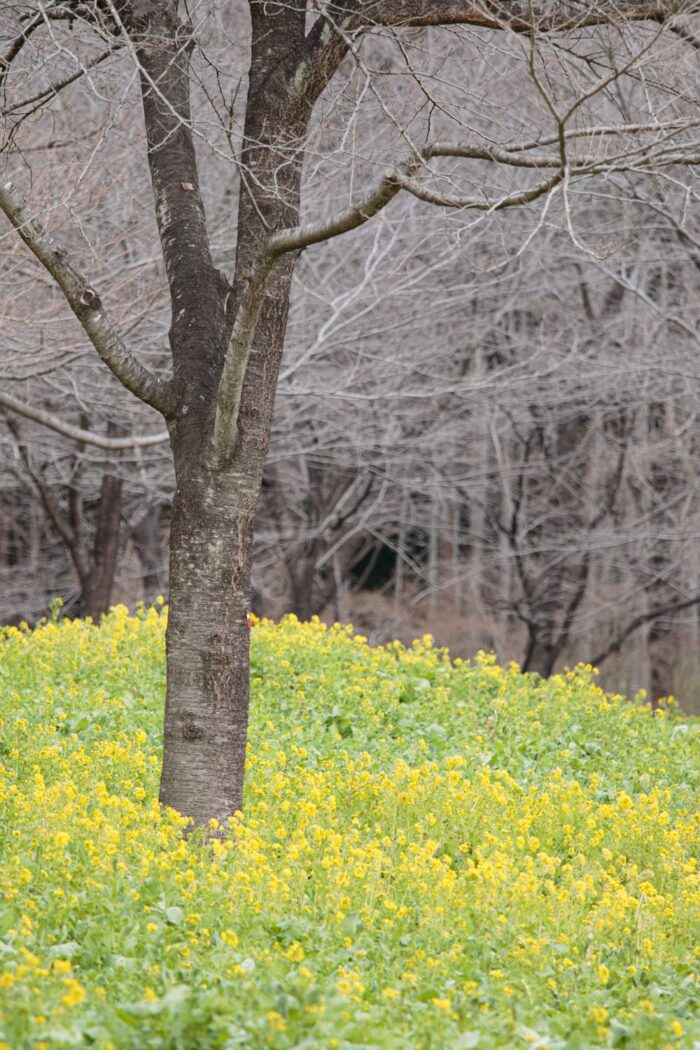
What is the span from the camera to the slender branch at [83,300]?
184 inches

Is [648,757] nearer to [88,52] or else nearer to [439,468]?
[88,52]

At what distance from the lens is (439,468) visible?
16.9 m

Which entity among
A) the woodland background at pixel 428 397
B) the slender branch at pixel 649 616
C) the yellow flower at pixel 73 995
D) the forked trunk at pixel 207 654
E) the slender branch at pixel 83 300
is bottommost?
the yellow flower at pixel 73 995

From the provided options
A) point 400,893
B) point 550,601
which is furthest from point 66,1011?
point 550,601

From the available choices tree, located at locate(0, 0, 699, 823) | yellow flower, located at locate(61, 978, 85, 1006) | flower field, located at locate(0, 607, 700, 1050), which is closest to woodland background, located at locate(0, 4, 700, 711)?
tree, located at locate(0, 0, 699, 823)

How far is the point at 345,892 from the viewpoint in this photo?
166 inches

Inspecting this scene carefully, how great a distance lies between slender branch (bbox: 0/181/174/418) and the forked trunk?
46cm

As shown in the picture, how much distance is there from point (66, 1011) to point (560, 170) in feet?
10.6

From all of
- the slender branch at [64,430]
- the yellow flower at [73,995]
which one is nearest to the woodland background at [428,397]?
the slender branch at [64,430]

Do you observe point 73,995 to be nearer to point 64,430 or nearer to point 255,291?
point 255,291

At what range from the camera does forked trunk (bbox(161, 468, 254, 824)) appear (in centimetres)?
491

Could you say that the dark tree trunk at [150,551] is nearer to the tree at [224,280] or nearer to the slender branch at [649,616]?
the slender branch at [649,616]

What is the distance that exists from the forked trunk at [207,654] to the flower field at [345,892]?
0.21m

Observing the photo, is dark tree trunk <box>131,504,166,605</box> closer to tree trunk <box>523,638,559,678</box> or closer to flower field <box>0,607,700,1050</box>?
tree trunk <box>523,638,559,678</box>
